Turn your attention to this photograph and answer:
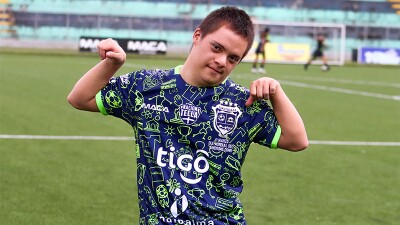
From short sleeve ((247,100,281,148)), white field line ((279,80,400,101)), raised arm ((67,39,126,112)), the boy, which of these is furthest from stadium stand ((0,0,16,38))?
short sleeve ((247,100,281,148))

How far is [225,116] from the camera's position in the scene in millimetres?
3371

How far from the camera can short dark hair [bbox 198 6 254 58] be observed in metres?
3.30

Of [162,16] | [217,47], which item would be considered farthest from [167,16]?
[217,47]

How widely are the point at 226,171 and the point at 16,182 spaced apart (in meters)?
4.73

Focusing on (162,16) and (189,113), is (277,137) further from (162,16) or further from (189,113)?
(162,16)

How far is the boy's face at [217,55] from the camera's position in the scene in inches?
129

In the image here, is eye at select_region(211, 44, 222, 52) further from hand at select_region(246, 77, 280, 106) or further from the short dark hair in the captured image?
hand at select_region(246, 77, 280, 106)

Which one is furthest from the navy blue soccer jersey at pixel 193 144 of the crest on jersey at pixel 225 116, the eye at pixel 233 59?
the eye at pixel 233 59

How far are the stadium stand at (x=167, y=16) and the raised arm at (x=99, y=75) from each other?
44.8m

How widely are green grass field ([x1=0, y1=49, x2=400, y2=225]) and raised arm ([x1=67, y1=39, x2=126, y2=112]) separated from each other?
2.95 metres

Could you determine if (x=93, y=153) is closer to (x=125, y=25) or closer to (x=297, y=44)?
(x=297, y=44)

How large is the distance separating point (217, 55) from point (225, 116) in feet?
0.93

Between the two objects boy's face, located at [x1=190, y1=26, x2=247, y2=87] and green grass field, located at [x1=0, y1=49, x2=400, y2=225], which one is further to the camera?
green grass field, located at [x1=0, y1=49, x2=400, y2=225]

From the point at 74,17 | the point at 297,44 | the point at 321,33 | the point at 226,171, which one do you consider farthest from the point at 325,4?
the point at 226,171
